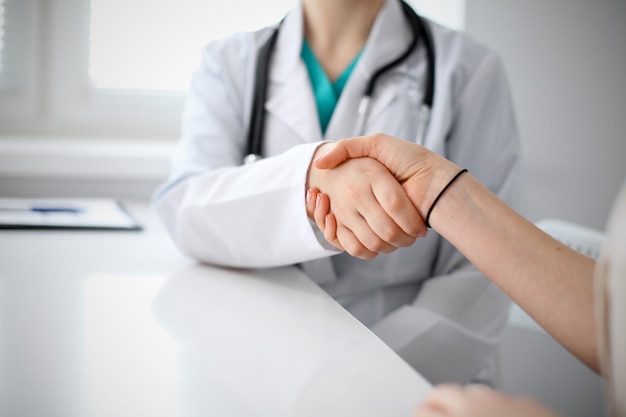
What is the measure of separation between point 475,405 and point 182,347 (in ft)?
0.96

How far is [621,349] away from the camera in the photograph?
1.11 feet

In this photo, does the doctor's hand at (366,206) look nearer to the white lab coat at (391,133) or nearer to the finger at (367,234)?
the finger at (367,234)

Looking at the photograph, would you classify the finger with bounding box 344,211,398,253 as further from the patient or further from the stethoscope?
the stethoscope

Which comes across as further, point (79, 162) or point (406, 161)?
point (79, 162)

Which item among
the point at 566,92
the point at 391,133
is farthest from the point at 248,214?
the point at 566,92

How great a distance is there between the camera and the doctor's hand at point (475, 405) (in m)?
0.33

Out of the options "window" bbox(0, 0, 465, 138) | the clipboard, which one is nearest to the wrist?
the clipboard

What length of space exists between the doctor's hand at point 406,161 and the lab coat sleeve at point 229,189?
0.15 ft

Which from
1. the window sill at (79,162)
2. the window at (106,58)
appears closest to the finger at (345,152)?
the window sill at (79,162)

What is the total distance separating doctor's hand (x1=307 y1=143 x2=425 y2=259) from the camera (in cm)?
65

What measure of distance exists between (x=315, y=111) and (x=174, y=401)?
0.56m

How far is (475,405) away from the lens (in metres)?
0.34

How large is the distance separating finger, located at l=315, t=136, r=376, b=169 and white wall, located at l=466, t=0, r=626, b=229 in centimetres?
86

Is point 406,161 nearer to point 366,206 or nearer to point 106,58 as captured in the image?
point 366,206
